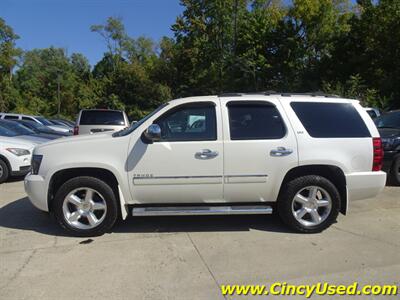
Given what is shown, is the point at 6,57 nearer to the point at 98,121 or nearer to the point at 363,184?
the point at 98,121

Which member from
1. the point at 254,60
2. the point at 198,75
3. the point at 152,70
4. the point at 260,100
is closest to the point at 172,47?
the point at 152,70

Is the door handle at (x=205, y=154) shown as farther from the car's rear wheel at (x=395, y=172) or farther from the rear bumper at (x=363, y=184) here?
the car's rear wheel at (x=395, y=172)

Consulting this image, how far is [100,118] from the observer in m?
12.0

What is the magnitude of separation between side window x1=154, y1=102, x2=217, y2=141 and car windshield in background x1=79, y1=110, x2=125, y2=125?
714 centimetres

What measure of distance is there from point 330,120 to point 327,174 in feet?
2.43

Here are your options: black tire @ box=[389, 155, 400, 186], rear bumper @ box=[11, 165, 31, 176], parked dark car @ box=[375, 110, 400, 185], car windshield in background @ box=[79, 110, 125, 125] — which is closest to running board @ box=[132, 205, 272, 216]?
parked dark car @ box=[375, 110, 400, 185]

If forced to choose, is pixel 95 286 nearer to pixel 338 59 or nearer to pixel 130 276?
pixel 130 276

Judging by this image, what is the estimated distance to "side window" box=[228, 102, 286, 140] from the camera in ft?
16.8

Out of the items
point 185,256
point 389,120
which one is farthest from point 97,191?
point 389,120

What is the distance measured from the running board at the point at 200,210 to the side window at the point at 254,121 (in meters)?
0.93

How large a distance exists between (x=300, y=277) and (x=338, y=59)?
33328mm

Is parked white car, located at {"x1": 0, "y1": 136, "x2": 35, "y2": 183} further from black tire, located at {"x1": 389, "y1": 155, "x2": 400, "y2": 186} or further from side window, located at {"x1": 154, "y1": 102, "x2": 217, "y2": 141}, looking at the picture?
black tire, located at {"x1": 389, "y1": 155, "x2": 400, "y2": 186}

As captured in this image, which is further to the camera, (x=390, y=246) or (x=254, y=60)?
(x=254, y=60)

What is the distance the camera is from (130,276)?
3939 millimetres
